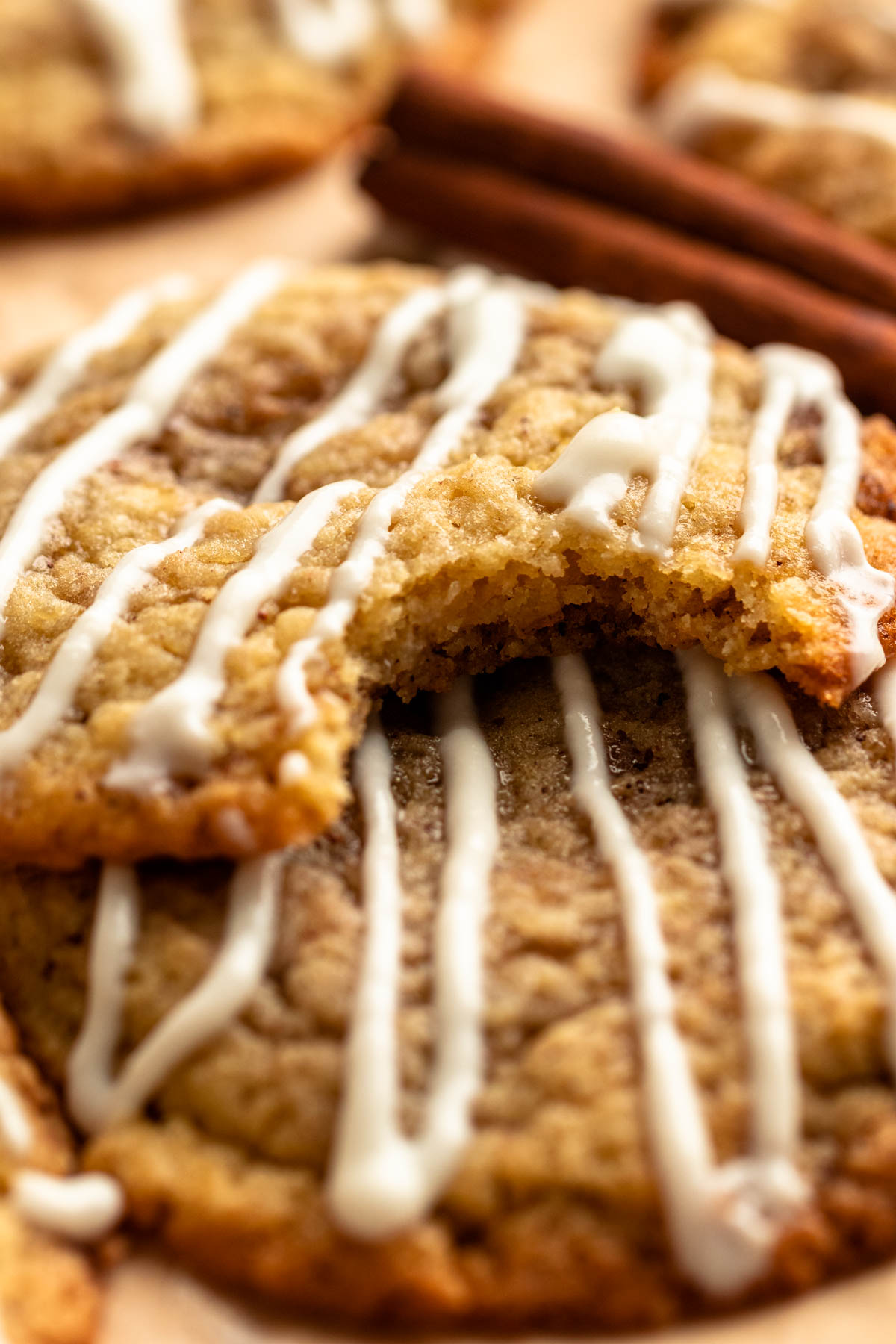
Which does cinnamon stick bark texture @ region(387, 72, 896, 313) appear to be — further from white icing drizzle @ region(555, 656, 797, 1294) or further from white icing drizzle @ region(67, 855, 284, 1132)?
white icing drizzle @ region(67, 855, 284, 1132)

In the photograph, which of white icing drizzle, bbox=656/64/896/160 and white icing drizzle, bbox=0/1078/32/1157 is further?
white icing drizzle, bbox=656/64/896/160

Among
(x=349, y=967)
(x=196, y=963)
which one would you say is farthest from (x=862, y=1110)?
(x=196, y=963)

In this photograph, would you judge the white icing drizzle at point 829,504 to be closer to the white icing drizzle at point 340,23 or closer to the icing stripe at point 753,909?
the icing stripe at point 753,909

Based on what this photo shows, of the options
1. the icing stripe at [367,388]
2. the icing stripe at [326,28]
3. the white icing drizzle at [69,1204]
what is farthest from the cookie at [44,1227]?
the icing stripe at [326,28]

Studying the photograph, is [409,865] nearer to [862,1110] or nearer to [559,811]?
[559,811]

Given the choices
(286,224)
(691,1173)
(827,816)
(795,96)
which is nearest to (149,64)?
(286,224)

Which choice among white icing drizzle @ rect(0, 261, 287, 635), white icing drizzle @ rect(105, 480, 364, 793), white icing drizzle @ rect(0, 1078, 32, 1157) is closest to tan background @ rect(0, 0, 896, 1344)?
white icing drizzle @ rect(0, 261, 287, 635)

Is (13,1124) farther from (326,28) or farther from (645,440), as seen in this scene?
(326,28)
